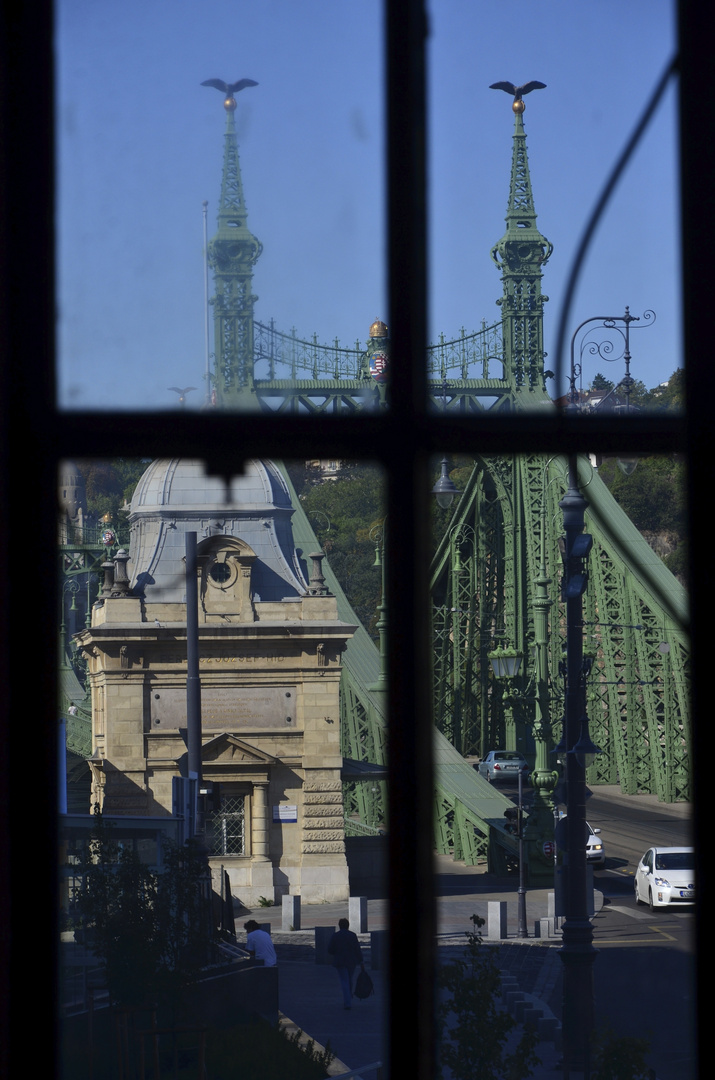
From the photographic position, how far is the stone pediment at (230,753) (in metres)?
5.09

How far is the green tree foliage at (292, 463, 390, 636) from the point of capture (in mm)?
2768

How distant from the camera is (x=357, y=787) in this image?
17391mm

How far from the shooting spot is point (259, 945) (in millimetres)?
4906

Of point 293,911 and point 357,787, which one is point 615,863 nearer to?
point 357,787

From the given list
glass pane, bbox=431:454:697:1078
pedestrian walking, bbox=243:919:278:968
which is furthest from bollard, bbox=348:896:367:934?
pedestrian walking, bbox=243:919:278:968

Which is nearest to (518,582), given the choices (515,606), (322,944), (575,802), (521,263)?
(515,606)

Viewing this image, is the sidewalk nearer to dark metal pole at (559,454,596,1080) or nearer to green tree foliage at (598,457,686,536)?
dark metal pole at (559,454,596,1080)

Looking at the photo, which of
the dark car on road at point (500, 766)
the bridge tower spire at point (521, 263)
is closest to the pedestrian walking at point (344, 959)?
the bridge tower spire at point (521, 263)

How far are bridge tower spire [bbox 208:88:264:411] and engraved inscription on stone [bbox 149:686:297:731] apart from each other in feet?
7.59

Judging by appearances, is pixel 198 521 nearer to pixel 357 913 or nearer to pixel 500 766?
pixel 357 913

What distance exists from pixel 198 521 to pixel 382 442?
0.88 meters

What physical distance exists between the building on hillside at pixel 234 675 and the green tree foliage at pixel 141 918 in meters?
0.18

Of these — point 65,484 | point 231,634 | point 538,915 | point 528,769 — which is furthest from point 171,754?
point 528,769

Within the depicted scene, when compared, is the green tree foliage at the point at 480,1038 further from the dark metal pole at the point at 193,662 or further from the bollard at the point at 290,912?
the dark metal pole at the point at 193,662
